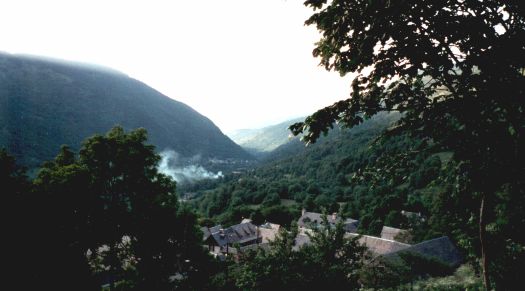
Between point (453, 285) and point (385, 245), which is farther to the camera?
point (385, 245)

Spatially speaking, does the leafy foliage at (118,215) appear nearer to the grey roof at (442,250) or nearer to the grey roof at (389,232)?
the grey roof at (442,250)

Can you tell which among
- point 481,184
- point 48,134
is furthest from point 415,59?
point 48,134

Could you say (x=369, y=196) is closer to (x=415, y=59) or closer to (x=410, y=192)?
(x=410, y=192)

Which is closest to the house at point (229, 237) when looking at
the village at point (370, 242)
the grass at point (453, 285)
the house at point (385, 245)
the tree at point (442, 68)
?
the village at point (370, 242)

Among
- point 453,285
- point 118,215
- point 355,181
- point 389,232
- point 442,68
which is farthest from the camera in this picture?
point 389,232

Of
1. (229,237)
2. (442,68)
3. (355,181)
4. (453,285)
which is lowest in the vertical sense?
(229,237)

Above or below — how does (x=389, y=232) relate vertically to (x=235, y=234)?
above

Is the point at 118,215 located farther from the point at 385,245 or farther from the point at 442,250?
the point at 442,250

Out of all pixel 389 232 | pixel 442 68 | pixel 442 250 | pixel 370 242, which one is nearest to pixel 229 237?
pixel 389 232
